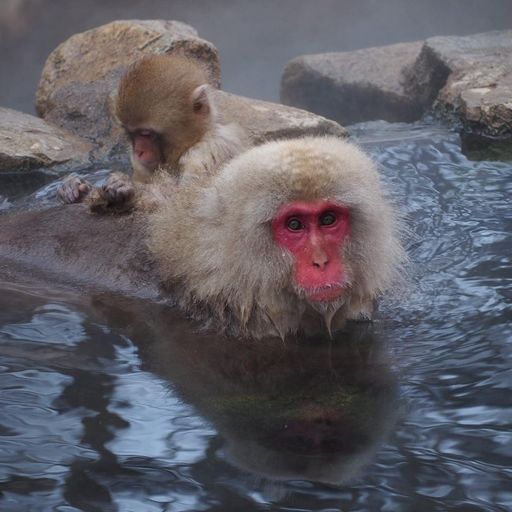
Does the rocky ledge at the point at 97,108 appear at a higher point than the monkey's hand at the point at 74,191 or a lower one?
higher

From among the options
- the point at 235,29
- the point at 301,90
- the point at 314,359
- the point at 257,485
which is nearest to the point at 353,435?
the point at 257,485

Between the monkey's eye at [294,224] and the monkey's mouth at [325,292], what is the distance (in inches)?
9.7

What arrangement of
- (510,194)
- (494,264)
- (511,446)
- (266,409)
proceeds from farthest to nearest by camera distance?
(510,194) < (494,264) < (266,409) < (511,446)

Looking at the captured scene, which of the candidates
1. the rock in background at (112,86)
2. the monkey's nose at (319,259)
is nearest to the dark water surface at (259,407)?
the monkey's nose at (319,259)

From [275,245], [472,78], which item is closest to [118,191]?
[275,245]

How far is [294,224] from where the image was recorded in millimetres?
3652

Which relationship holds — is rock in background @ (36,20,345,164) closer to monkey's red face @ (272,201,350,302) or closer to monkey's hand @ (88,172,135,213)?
monkey's hand @ (88,172,135,213)

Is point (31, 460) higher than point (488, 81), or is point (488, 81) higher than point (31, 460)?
point (488, 81)

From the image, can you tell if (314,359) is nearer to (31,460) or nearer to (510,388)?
(510,388)

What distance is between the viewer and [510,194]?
5.76m

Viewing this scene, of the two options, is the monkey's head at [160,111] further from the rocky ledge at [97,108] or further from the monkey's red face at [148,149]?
the rocky ledge at [97,108]

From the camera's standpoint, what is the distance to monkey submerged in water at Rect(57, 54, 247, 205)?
5754mm

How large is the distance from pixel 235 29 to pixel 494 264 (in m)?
9.59

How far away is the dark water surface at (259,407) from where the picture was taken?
2.65m
